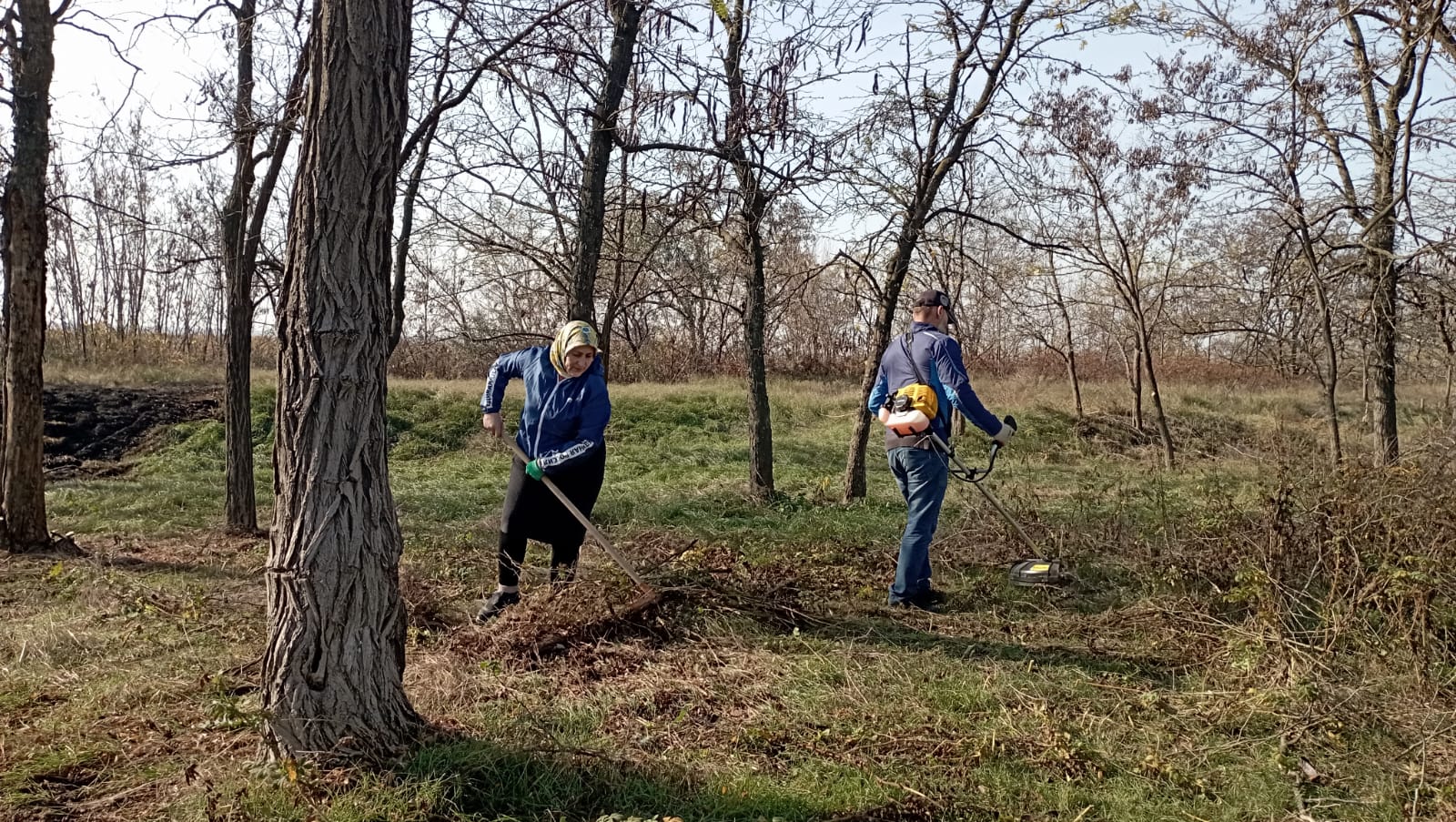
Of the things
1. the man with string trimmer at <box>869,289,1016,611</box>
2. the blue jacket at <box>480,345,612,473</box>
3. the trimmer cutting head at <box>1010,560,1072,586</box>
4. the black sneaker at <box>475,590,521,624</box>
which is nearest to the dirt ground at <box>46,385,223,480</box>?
the black sneaker at <box>475,590,521,624</box>

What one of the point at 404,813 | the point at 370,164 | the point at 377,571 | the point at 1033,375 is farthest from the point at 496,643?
the point at 1033,375

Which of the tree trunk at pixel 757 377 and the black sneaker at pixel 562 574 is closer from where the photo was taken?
the black sneaker at pixel 562 574

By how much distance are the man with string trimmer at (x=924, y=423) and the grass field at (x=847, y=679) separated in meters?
0.34

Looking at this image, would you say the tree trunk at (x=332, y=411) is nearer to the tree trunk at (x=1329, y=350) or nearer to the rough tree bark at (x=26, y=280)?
the rough tree bark at (x=26, y=280)

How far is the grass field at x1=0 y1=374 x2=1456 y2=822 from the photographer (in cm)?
311

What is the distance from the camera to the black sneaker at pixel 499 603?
5.07 metres

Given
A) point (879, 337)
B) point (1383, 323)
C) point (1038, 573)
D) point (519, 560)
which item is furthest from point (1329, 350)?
point (519, 560)

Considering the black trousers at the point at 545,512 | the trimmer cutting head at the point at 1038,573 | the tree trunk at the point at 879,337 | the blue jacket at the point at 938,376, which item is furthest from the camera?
the tree trunk at the point at 879,337

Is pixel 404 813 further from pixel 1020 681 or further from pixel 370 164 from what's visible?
pixel 1020 681

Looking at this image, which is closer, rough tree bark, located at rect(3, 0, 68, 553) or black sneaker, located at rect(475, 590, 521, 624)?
black sneaker, located at rect(475, 590, 521, 624)

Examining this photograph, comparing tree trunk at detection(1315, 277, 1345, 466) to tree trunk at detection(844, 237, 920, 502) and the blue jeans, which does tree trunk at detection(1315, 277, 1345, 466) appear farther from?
the blue jeans

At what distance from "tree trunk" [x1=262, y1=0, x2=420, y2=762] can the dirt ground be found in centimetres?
1123

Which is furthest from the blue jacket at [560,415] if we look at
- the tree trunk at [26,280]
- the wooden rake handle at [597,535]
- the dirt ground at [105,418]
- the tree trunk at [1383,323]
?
the dirt ground at [105,418]

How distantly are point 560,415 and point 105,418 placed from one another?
42.9ft
